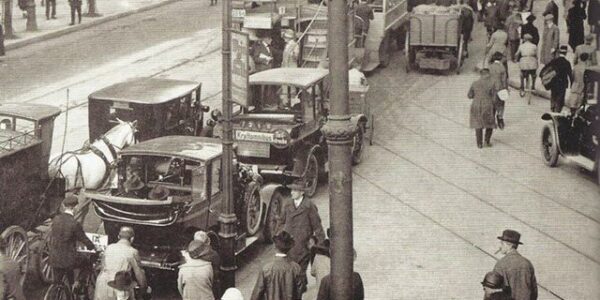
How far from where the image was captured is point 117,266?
34.4 feet

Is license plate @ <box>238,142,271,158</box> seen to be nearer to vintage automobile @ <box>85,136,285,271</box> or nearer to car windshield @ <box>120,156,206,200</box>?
vintage automobile @ <box>85,136,285,271</box>

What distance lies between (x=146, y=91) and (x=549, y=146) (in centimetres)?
732

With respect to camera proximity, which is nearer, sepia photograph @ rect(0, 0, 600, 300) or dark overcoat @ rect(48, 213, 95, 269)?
sepia photograph @ rect(0, 0, 600, 300)

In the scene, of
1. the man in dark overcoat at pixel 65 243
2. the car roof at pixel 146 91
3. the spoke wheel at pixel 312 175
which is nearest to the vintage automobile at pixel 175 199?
the man in dark overcoat at pixel 65 243

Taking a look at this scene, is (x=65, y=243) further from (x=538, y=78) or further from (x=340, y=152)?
(x=538, y=78)

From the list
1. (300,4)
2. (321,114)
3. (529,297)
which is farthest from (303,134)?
(300,4)

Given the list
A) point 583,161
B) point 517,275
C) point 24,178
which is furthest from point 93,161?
point 583,161

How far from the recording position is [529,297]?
10.1 meters

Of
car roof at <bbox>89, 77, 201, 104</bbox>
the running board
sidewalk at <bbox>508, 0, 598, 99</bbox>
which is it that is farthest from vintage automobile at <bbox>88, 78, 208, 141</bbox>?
sidewalk at <bbox>508, 0, 598, 99</bbox>

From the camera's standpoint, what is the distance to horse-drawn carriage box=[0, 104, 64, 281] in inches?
484

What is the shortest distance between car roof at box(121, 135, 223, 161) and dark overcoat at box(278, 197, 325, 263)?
61.1 inches

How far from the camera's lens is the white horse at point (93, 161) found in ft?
45.6

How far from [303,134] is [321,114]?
89 cm

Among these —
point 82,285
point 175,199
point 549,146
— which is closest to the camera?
point 82,285
